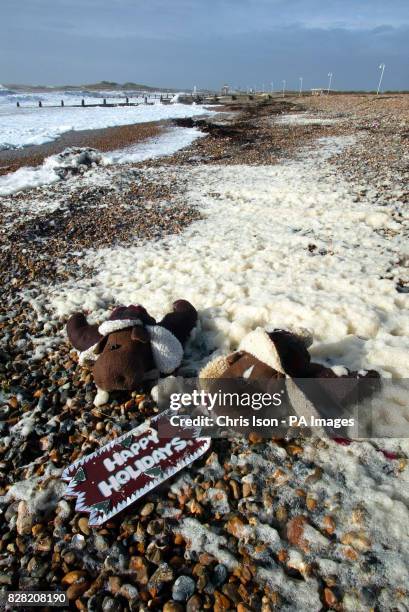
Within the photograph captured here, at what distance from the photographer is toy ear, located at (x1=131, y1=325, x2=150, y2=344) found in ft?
11.3

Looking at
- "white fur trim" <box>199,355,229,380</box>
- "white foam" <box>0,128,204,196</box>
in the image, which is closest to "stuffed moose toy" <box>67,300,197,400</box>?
"white fur trim" <box>199,355,229,380</box>

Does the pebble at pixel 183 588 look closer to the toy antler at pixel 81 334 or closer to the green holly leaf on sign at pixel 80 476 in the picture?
the green holly leaf on sign at pixel 80 476

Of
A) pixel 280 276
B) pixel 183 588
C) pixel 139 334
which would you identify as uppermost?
pixel 139 334

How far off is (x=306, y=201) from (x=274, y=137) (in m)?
12.3

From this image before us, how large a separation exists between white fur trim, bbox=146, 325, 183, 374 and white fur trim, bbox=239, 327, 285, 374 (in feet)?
2.51

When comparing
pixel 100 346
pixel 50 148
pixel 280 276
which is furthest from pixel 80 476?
pixel 50 148

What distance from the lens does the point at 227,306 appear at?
485 cm

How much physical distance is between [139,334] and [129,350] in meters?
0.17

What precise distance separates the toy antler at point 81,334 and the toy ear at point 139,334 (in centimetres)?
69

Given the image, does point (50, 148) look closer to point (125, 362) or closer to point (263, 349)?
point (125, 362)

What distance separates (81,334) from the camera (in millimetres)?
4188

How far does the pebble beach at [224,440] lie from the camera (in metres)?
2.22

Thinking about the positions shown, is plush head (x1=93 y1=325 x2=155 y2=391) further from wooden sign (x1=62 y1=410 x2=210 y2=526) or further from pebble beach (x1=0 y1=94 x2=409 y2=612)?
wooden sign (x1=62 y1=410 x2=210 y2=526)

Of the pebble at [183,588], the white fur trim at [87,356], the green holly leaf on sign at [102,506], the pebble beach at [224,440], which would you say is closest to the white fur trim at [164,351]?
the pebble beach at [224,440]
